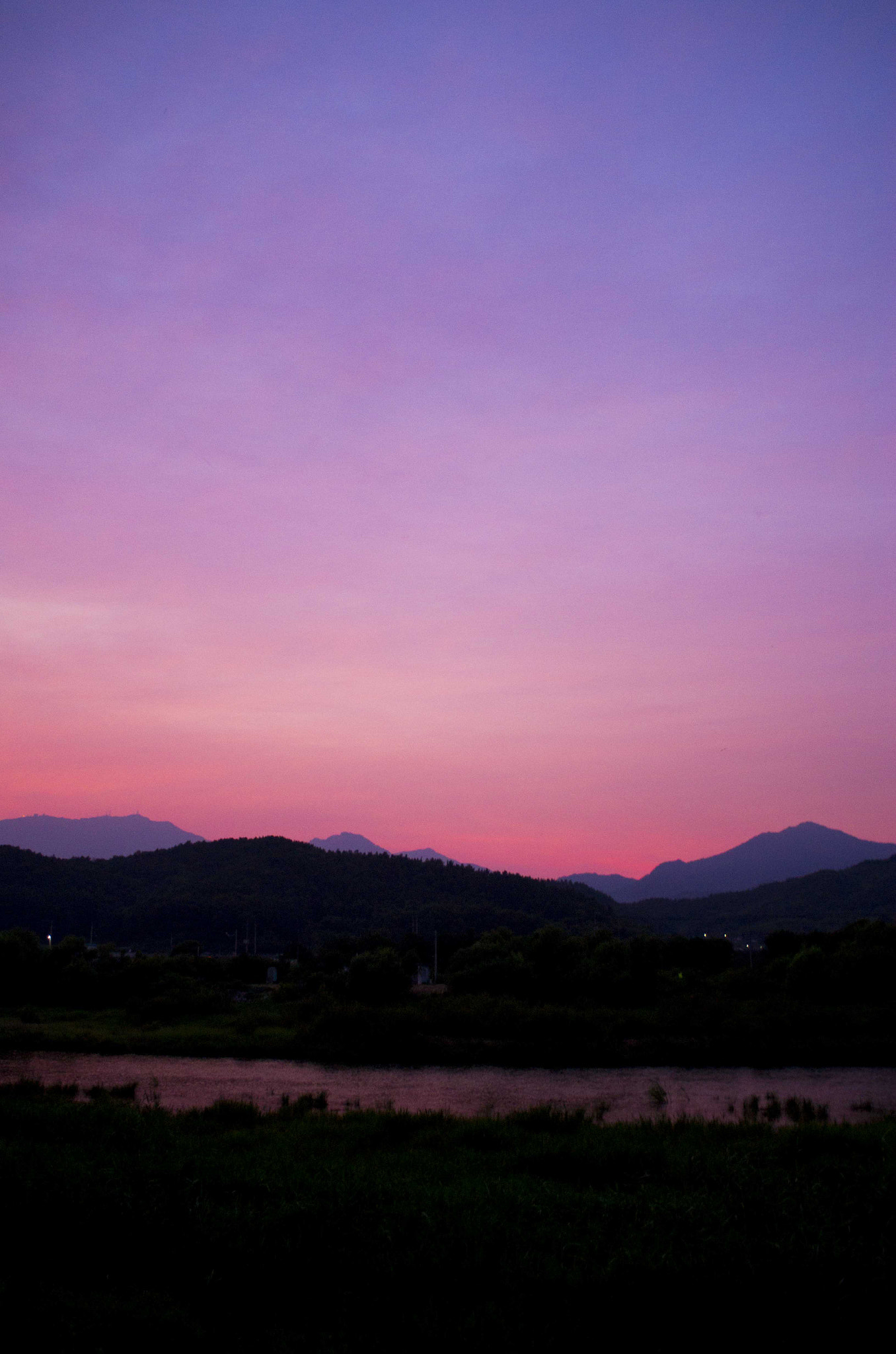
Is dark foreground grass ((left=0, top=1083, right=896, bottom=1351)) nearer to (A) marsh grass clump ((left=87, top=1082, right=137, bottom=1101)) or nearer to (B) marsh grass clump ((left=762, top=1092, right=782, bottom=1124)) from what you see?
(A) marsh grass clump ((left=87, top=1082, right=137, bottom=1101))

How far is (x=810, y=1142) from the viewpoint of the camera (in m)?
12.6

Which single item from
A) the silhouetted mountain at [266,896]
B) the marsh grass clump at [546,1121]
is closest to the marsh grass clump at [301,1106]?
the marsh grass clump at [546,1121]

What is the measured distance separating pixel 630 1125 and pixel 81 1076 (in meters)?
14.8

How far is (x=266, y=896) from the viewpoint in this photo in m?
102

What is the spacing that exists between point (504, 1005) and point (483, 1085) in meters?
10.5

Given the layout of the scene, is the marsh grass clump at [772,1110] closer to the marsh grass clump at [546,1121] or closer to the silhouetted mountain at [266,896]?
the marsh grass clump at [546,1121]

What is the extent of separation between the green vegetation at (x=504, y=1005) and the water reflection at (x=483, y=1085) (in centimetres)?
130

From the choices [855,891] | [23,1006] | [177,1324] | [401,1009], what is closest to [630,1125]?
[177,1324]

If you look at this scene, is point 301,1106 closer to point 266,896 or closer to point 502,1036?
point 502,1036

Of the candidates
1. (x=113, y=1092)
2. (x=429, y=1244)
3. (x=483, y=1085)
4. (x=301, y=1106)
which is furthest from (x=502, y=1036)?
(x=429, y=1244)

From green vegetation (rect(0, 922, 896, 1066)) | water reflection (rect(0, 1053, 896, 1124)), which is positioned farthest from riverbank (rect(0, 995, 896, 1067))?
water reflection (rect(0, 1053, 896, 1124))

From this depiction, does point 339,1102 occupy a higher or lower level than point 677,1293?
lower

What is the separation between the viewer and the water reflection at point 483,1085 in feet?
63.3

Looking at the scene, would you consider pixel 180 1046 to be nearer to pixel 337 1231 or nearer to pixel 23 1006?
pixel 23 1006
